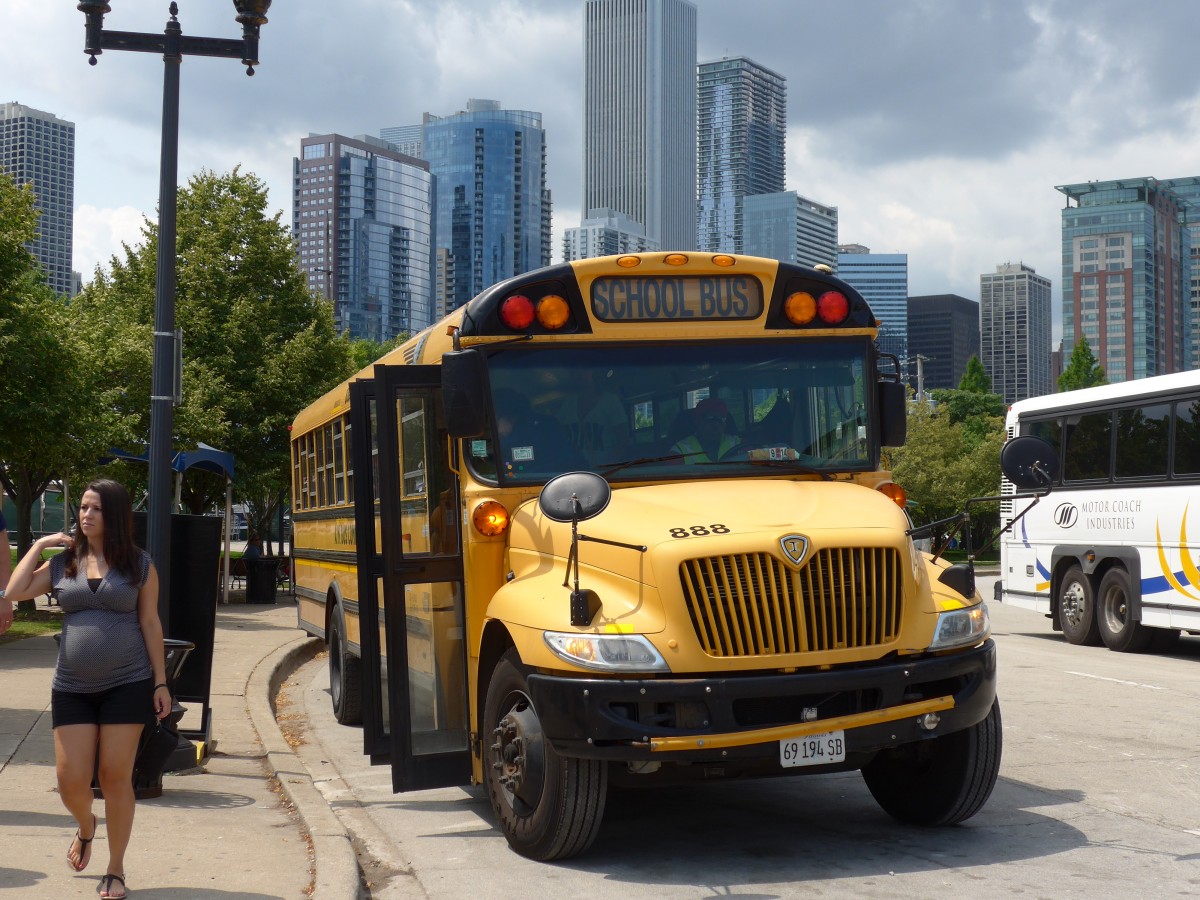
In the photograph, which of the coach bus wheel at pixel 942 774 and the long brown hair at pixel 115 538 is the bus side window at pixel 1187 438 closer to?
the coach bus wheel at pixel 942 774

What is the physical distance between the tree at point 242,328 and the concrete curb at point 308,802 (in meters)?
14.8

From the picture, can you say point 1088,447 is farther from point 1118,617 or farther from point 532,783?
point 532,783

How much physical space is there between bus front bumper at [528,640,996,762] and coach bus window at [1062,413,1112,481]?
12.1 meters

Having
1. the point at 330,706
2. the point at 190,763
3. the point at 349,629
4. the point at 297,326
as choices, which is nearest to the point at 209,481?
the point at 297,326

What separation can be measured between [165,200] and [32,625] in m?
11.7

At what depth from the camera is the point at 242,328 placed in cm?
2930

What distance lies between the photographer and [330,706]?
1296 centimetres

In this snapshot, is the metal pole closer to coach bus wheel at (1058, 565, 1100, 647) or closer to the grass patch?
the grass patch

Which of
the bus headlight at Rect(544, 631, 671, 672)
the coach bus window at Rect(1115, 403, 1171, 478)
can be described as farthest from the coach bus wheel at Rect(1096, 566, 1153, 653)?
the bus headlight at Rect(544, 631, 671, 672)

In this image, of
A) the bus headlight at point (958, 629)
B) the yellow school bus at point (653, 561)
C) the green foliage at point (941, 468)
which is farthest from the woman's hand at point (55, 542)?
the green foliage at point (941, 468)

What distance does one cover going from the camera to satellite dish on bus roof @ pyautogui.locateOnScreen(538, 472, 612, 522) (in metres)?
5.88

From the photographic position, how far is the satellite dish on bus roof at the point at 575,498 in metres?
5.88

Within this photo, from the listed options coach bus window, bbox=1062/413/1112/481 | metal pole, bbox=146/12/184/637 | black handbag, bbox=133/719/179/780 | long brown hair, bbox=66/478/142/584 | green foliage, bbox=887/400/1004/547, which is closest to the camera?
long brown hair, bbox=66/478/142/584

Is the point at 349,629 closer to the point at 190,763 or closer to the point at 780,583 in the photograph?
the point at 190,763
